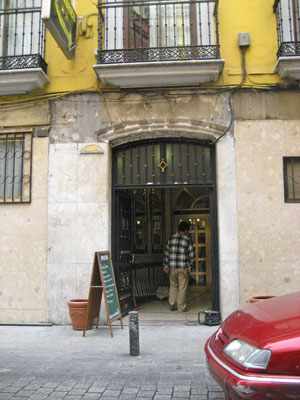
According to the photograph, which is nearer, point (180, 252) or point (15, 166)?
point (15, 166)

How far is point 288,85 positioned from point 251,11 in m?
1.83

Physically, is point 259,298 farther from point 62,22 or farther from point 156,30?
point 62,22

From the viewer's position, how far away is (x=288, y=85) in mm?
7656

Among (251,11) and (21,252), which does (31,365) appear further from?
(251,11)

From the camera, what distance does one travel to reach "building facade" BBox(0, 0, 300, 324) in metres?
7.49

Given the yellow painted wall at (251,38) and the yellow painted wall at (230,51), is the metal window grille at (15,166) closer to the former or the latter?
the yellow painted wall at (230,51)

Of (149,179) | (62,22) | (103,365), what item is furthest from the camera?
(149,179)

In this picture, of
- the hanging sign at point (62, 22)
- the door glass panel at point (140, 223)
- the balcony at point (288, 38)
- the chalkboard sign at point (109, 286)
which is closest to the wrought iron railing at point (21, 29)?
the hanging sign at point (62, 22)

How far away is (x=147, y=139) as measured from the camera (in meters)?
8.20

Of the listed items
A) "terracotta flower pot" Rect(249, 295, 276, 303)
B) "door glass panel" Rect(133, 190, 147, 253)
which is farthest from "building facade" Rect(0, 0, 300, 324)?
"door glass panel" Rect(133, 190, 147, 253)

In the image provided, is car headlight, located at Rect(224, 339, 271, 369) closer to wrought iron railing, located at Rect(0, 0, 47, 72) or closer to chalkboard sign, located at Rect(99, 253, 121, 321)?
chalkboard sign, located at Rect(99, 253, 121, 321)

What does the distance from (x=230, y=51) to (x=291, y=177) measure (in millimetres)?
2889

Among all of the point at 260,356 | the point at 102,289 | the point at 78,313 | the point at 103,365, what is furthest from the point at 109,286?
the point at 260,356

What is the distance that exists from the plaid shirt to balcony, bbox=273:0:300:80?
4.25m
